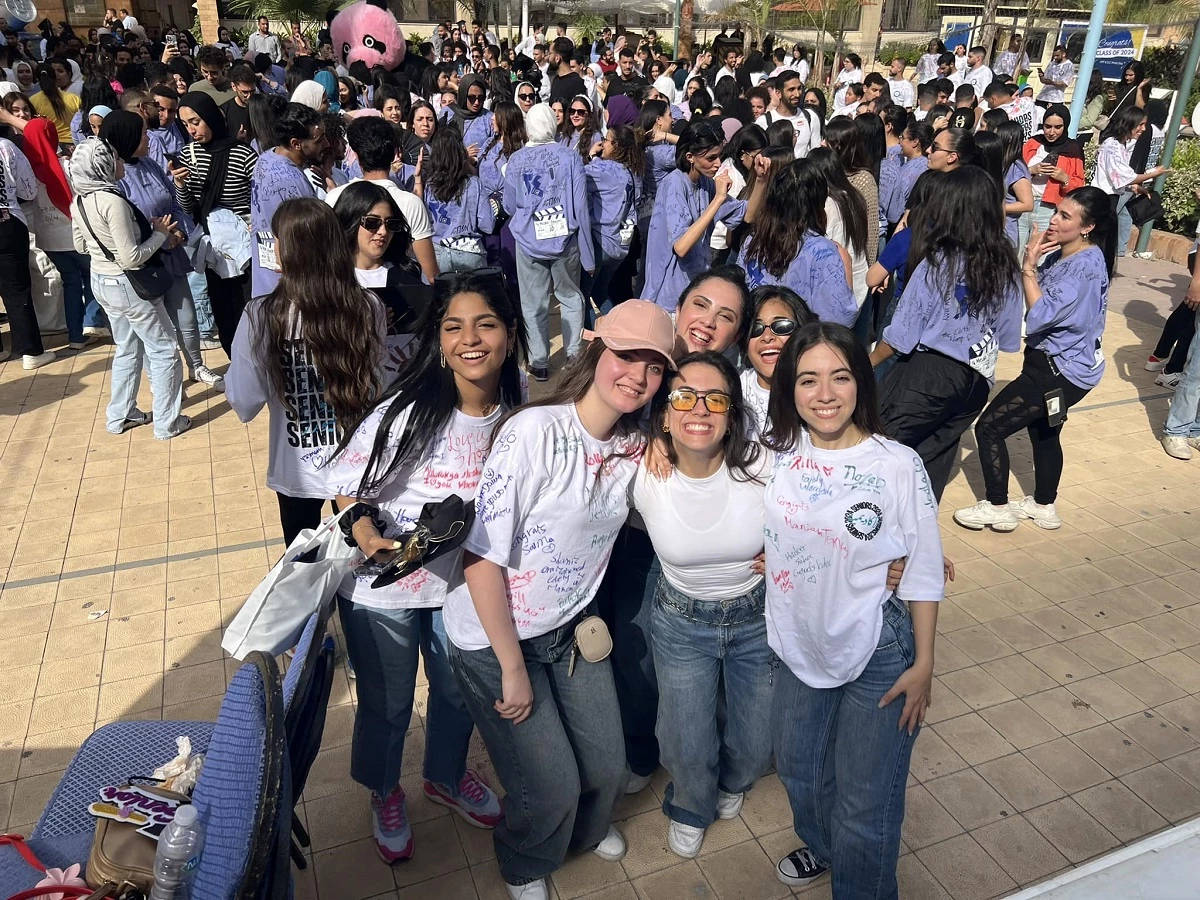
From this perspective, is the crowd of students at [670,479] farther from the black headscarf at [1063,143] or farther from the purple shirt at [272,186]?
the black headscarf at [1063,143]

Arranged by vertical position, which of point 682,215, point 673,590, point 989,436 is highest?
point 682,215

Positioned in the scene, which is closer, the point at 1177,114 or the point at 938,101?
the point at 1177,114

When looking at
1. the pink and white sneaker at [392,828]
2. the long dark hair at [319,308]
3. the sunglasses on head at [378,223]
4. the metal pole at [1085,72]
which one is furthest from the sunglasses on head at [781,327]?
the metal pole at [1085,72]

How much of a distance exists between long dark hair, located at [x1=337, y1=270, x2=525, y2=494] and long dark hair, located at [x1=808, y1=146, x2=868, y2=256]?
2.31 metres

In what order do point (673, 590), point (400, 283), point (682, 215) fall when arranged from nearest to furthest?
point (673, 590), point (400, 283), point (682, 215)

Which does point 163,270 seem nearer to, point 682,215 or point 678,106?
point 682,215

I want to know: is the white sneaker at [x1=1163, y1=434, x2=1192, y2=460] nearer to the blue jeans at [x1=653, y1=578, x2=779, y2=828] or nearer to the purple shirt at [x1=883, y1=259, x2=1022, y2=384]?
the purple shirt at [x1=883, y1=259, x2=1022, y2=384]

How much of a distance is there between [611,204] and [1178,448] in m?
3.85

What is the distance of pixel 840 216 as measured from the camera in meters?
4.42

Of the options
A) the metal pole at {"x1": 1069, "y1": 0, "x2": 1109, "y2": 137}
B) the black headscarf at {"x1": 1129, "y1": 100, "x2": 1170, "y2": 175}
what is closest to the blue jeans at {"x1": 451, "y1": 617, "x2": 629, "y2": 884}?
the metal pole at {"x1": 1069, "y1": 0, "x2": 1109, "y2": 137}

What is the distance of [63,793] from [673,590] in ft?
5.04

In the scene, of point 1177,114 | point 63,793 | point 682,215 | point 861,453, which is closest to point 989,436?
point 682,215
